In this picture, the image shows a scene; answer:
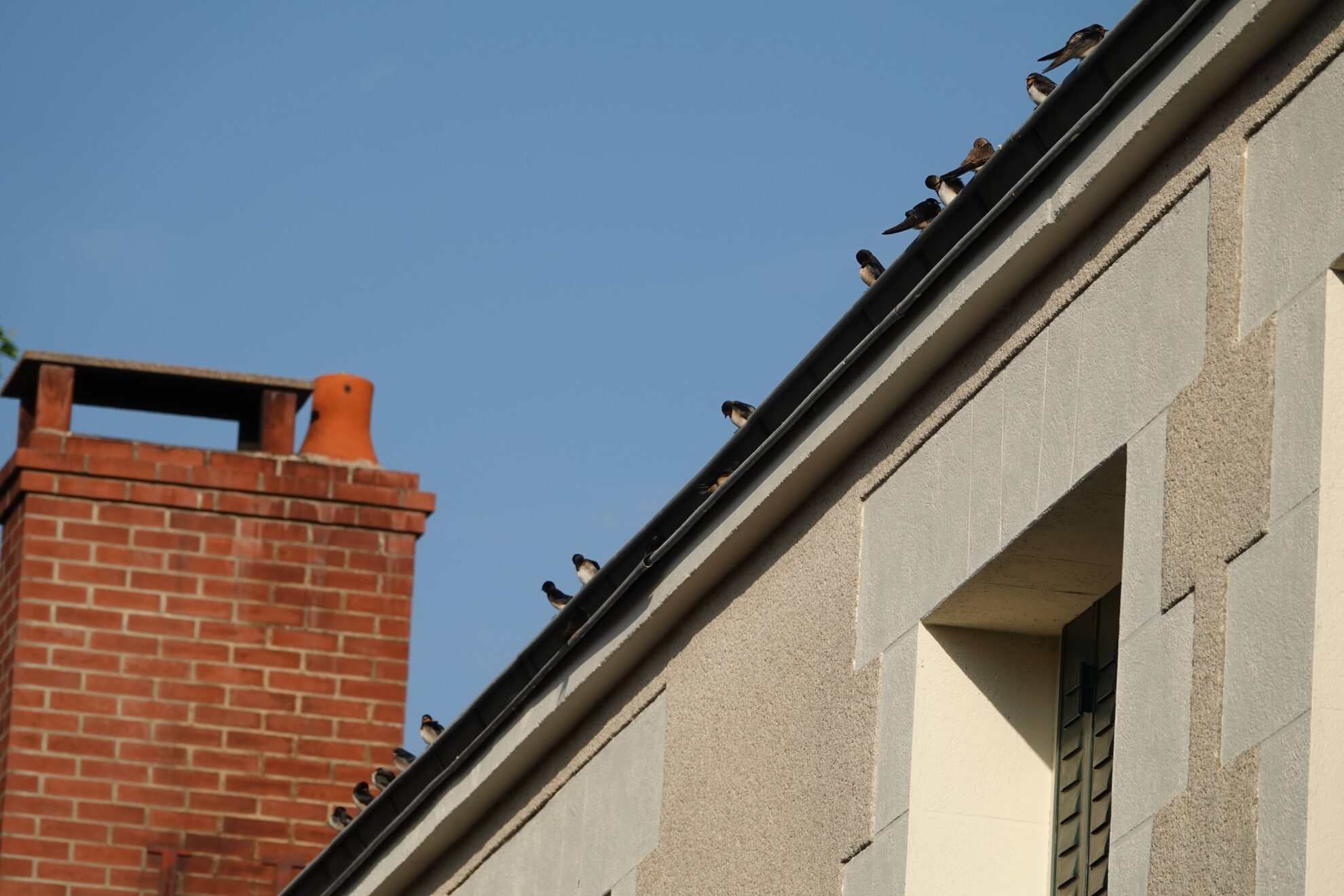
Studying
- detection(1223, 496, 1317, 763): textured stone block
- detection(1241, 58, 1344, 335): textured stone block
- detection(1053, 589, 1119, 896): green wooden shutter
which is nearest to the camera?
detection(1223, 496, 1317, 763): textured stone block

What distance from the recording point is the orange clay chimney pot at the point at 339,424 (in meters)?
16.5

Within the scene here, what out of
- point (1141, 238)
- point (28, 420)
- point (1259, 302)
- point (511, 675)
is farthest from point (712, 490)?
point (28, 420)

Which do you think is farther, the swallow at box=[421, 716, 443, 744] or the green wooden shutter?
the swallow at box=[421, 716, 443, 744]

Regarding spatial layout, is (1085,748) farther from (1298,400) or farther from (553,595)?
(553,595)

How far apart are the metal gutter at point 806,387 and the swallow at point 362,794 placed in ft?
5.43

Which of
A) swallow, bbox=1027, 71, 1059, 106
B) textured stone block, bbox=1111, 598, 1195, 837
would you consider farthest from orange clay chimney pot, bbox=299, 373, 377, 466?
textured stone block, bbox=1111, 598, 1195, 837

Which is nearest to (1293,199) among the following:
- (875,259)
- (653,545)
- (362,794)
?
(653,545)

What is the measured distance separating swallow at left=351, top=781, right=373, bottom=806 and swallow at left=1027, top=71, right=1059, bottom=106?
5.92 m

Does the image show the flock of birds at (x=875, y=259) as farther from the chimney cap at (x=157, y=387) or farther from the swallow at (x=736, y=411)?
the chimney cap at (x=157, y=387)

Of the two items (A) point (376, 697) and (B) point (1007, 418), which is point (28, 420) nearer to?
(A) point (376, 697)

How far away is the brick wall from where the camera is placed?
15.1 meters

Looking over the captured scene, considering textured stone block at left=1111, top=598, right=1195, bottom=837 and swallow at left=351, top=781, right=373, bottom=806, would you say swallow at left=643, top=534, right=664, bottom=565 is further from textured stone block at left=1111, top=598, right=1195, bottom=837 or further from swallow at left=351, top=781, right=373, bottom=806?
swallow at left=351, top=781, right=373, bottom=806

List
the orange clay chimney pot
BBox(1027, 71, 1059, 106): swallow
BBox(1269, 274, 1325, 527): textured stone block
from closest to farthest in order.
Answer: BBox(1269, 274, 1325, 527): textured stone block → BBox(1027, 71, 1059, 106): swallow → the orange clay chimney pot

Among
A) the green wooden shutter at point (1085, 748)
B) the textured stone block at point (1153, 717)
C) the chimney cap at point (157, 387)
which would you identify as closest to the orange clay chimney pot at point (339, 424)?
the chimney cap at point (157, 387)
